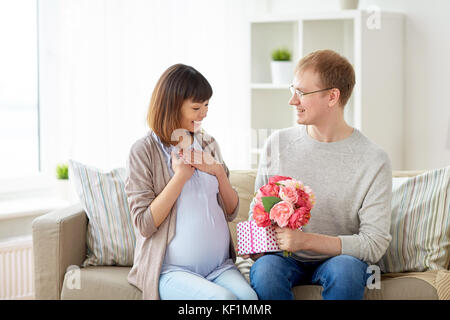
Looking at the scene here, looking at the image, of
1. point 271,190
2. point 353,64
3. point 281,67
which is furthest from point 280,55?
point 271,190

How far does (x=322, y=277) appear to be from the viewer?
1.94 meters

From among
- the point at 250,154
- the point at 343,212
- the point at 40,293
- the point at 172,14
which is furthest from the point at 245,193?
the point at 172,14

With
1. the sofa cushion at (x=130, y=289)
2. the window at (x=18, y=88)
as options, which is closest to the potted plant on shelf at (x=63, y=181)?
the window at (x=18, y=88)

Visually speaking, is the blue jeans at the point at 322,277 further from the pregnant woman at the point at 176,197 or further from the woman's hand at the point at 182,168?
the woman's hand at the point at 182,168

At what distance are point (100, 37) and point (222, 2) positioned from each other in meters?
0.86

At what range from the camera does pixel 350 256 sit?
6.34 ft

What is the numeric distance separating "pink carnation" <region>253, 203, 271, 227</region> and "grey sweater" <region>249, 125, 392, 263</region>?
0.27m

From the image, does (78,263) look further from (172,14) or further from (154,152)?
(172,14)

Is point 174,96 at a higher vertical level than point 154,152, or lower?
higher

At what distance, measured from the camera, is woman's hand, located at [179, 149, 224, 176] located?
→ 1935mm

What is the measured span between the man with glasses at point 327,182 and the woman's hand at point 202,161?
0.28 metres

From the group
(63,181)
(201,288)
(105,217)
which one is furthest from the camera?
(63,181)

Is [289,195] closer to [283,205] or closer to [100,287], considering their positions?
[283,205]

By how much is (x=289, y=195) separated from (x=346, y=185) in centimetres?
34
